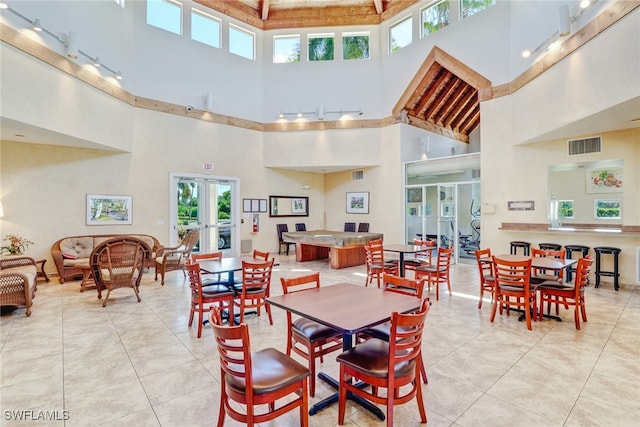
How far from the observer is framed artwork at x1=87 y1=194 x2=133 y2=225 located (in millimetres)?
7355

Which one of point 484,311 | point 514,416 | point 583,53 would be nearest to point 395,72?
point 583,53

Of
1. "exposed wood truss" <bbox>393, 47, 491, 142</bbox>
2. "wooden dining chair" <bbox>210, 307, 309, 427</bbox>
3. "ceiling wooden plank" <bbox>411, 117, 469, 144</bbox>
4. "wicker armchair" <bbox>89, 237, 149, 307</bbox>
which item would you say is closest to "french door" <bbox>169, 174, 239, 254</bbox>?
"wicker armchair" <bbox>89, 237, 149, 307</bbox>

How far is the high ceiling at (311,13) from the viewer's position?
9875 mm

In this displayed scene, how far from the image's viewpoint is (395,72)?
9.70 m

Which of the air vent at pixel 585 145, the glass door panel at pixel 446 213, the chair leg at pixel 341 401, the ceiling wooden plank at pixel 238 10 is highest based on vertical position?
the ceiling wooden plank at pixel 238 10

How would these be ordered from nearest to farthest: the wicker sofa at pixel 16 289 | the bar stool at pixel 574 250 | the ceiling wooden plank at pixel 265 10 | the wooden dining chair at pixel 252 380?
the wooden dining chair at pixel 252 380, the wicker sofa at pixel 16 289, the bar stool at pixel 574 250, the ceiling wooden plank at pixel 265 10

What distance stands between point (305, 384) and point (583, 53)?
6.33 meters

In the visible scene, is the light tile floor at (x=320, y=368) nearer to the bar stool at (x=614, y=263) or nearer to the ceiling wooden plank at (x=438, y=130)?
the bar stool at (x=614, y=263)

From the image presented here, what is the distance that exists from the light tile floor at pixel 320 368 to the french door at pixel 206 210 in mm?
3927

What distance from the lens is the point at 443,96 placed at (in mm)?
10164

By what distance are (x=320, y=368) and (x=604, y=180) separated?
27.4 feet

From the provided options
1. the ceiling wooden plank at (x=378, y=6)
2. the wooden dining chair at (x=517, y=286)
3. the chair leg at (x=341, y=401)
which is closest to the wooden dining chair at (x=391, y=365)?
the chair leg at (x=341, y=401)

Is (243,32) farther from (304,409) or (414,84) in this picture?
(304,409)

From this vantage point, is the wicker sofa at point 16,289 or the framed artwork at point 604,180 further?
the framed artwork at point 604,180
